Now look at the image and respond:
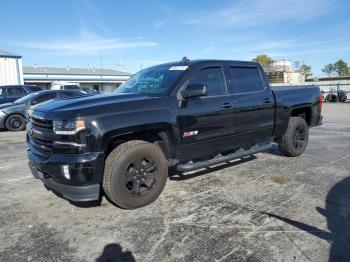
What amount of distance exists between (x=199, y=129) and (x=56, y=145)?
197 centimetres

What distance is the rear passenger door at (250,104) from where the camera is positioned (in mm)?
5301

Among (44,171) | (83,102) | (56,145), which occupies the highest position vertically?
(83,102)

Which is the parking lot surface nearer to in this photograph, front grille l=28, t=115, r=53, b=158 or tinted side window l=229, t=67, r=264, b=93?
front grille l=28, t=115, r=53, b=158

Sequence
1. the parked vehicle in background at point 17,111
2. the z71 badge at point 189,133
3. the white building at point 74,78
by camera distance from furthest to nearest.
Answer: the white building at point 74,78, the parked vehicle in background at point 17,111, the z71 badge at point 189,133

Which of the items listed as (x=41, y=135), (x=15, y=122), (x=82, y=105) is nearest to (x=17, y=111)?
(x=15, y=122)

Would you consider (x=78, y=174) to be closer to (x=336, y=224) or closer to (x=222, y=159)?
(x=222, y=159)

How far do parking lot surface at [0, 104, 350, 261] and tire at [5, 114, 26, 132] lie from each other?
7181 millimetres

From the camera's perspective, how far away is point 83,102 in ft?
13.4

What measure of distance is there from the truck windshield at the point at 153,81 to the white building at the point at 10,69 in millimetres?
27520

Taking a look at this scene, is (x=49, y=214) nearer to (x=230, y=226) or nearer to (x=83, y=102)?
(x=83, y=102)

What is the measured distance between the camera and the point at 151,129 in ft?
13.9

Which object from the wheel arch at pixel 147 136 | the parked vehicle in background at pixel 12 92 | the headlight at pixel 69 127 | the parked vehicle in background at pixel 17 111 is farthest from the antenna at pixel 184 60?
the parked vehicle in background at pixel 12 92

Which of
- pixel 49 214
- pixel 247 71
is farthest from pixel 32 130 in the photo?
pixel 247 71

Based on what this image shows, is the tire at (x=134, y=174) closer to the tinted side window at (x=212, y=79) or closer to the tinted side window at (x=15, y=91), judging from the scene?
the tinted side window at (x=212, y=79)
